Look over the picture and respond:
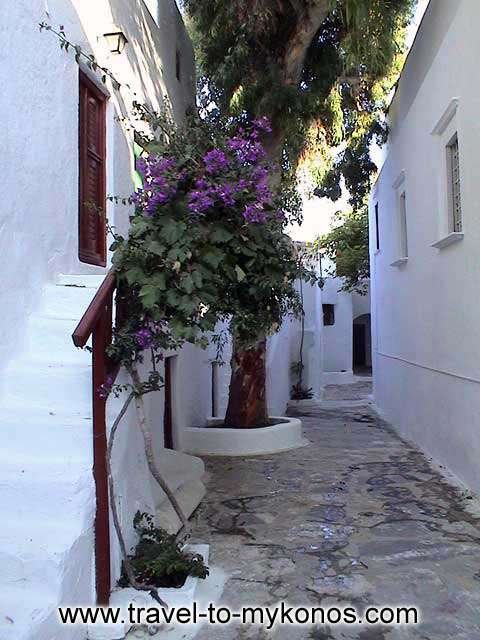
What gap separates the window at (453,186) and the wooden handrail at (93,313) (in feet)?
15.8

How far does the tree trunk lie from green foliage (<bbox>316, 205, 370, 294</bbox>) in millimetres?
12066

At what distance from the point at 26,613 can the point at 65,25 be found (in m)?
4.35

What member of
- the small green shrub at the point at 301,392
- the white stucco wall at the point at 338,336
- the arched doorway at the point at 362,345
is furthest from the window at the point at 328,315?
the small green shrub at the point at 301,392

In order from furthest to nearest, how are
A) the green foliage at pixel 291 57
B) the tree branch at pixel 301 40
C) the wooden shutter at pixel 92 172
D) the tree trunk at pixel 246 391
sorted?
the tree trunk at pixel 246 391 < the tree branch at pixel 301 40 < the green foliage at pixel 291 57 < the wooden shutter at pixel 92 172

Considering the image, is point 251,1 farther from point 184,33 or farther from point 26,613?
point 26,613

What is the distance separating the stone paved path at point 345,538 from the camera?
3.44m

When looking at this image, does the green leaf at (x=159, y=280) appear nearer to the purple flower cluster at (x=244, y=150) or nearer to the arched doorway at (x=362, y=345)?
the purple flower cluster at (x=244, y=150)

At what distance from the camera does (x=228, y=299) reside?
11.8 feet

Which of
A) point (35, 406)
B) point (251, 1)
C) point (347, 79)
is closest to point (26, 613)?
point (35, 406)

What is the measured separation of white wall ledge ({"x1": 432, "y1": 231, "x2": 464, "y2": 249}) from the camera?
6195mm

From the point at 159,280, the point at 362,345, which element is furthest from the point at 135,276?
the point at 362,345

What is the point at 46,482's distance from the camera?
119 inches

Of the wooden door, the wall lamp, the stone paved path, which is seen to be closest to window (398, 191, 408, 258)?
the stone paved path

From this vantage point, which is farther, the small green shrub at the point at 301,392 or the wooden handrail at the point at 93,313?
the small green shrub at the point at 301,392
